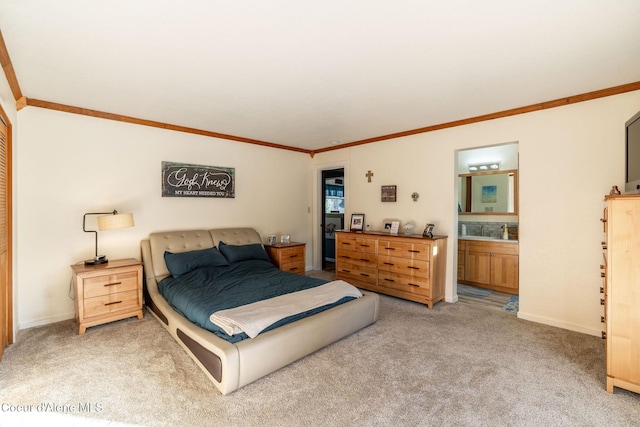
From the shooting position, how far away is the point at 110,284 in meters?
3.23

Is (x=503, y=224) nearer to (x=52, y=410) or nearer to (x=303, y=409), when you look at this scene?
(x=303, y=409)

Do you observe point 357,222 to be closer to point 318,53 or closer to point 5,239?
point 318,53

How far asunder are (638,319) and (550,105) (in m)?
2.27

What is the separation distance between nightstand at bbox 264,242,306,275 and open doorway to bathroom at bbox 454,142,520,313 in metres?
2.50

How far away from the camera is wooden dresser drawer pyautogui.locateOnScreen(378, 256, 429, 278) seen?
3.90 metres

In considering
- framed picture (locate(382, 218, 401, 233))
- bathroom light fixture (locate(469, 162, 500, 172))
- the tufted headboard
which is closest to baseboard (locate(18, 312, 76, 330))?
the tufted headboard

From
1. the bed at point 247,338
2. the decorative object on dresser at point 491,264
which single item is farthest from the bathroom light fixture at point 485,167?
the bed at point 247,338

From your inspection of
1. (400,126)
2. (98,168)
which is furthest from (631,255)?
(98,168)

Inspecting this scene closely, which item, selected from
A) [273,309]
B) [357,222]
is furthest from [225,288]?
[357,222]

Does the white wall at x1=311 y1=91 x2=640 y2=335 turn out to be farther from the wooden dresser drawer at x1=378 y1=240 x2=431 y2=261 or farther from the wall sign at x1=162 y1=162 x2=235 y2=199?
the wall sign at x1=162 y1=162 x2=235 y2=199

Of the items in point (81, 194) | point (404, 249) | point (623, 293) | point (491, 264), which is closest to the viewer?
point (623, 293)

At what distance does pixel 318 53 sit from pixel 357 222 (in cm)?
330

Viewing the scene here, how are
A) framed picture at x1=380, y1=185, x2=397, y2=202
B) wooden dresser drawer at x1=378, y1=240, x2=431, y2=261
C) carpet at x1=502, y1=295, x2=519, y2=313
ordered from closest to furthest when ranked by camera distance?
1. carpet at x1=502, y1=295, x2=519, y2=313
2. wooden dresser drawer at x1=378, y1=240, x2=431, y2=261
3. framed picture at x1=380, y1=185, x2=397, y2=202

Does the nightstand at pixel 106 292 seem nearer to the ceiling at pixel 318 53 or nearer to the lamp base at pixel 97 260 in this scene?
the lamp base at pixel 97 260
